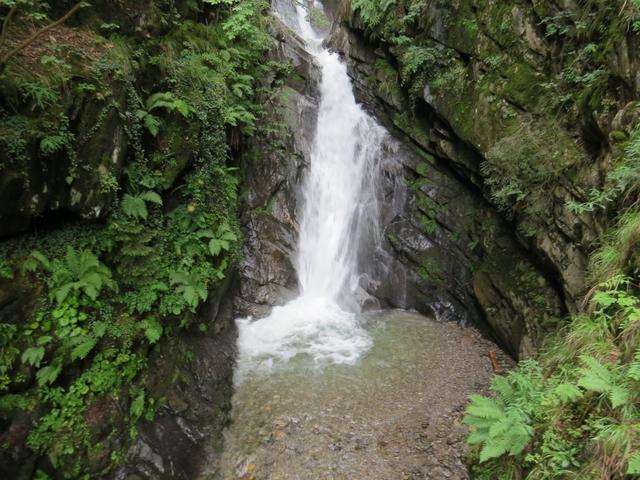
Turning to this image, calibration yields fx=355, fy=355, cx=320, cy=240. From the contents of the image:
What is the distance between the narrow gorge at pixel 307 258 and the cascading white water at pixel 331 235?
8 cm

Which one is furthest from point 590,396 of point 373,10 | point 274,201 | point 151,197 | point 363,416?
point 373,10

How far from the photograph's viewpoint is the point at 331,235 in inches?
400

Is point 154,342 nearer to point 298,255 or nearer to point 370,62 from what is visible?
point 298,255

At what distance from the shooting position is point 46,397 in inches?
164

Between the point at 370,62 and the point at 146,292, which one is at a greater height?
the point at 370,62

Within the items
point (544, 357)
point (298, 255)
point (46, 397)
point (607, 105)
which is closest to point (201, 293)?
point (46, 397)

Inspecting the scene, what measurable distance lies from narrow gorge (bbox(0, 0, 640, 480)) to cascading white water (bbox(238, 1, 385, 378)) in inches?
3.3

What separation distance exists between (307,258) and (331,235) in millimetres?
1021

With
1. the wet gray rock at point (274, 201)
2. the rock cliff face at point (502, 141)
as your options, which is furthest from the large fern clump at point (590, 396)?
the wet gray rock at point (274, 201)

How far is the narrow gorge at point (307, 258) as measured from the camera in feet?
13.4

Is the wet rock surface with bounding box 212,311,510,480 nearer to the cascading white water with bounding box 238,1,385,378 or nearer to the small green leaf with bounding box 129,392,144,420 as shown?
the cascading white water with bounding box 238,1,385,378

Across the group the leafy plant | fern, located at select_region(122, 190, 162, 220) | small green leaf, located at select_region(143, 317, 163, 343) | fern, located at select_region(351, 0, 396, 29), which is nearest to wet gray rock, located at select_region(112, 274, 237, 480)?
small green leaf, located at select_region(143, 317, 163, 343)

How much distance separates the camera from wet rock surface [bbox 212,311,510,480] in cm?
485

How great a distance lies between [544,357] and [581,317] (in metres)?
0.83
